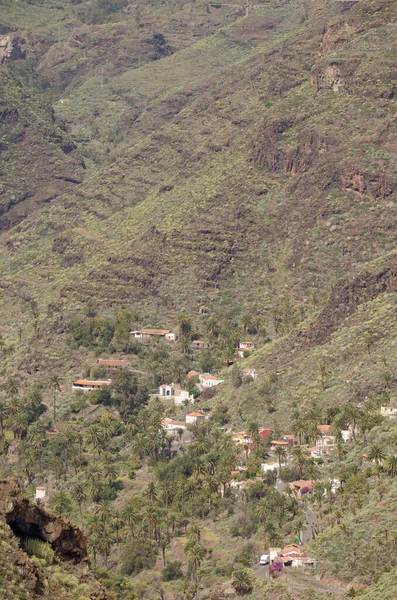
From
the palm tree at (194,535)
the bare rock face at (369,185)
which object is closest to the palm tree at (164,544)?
the palm tree at (194,535)

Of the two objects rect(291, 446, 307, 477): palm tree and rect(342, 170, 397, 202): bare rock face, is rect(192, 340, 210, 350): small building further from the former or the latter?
rect(291, 446, 307, 477): palm tree

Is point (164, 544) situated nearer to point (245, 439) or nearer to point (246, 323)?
point (245, 439)

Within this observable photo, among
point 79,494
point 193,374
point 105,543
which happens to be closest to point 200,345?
point 193,374

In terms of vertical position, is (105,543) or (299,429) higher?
(299,429)

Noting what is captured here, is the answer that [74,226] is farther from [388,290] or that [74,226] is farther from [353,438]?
[353,438]

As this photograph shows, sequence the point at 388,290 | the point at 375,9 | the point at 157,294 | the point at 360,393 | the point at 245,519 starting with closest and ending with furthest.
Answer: the point at 245,519 < the point at 360,393 < the point at 388,290 < the point at 157,294 < the point at 375,9

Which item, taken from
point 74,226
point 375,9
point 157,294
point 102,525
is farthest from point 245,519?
point 375,9

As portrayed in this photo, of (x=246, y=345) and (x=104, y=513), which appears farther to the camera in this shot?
(x=246, y=345)

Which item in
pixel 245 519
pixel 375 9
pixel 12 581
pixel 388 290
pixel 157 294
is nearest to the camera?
pixel 12 581
